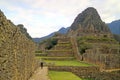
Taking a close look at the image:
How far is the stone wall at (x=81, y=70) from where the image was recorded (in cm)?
4062

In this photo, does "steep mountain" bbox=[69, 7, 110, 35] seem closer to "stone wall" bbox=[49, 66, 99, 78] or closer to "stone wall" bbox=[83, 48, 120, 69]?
"stone wall" bbox=[83, 48, 120, 69]

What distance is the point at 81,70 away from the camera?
41.3 meters

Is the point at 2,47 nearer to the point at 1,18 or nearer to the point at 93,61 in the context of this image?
the point at 1,18

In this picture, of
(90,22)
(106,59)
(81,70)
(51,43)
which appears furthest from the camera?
(90,22)

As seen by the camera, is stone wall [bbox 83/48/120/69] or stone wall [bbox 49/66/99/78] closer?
stone wall [bbox 49/66/99/78]

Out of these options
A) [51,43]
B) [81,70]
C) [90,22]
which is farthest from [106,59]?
[90,22]

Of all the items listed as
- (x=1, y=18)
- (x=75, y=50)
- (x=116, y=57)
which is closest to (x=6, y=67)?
(x=1, y=18)

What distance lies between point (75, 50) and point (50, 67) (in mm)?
19366

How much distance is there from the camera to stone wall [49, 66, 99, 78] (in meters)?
40.6

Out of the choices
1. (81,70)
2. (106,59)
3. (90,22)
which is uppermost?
(90,22)

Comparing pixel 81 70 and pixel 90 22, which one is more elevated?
pixel 90 22

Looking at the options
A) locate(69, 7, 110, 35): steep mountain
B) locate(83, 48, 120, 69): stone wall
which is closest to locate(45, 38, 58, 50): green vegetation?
locate(83, 48, 120, 69): stone wall

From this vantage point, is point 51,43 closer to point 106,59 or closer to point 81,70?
point 106,59

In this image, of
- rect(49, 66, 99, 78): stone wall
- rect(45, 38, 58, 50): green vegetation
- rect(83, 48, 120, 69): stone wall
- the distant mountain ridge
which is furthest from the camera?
the distant mountain ridge
